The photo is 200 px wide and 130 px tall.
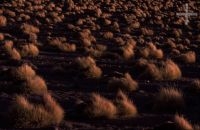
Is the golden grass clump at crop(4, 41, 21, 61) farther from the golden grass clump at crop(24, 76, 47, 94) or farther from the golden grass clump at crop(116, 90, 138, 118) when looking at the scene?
the golden grass clump at crop(116, 90, 138, 118)

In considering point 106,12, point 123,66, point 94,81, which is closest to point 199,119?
point 94,81

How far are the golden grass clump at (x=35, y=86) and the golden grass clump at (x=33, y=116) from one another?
2.70 metres

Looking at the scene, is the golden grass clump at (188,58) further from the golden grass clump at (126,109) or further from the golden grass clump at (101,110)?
the golden grass clump at (101,110)

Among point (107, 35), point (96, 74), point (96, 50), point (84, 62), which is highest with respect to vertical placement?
point (107, 35)

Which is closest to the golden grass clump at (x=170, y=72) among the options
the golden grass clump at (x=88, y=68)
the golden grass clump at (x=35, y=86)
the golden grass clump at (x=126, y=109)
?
the golden grass clump at (x=88, y=68)

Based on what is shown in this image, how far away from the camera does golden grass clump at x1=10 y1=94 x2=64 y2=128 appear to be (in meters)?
10.5

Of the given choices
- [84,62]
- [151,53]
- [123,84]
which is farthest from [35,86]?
[151,53]

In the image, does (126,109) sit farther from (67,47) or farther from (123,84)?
(67,47)

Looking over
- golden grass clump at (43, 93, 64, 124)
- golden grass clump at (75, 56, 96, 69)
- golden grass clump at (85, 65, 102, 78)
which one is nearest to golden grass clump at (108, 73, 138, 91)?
golden grass clump at (85, 65, 102, 78)

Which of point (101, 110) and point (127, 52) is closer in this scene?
point (101, 110)

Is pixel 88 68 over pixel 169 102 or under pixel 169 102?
over

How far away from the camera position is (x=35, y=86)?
551 inches

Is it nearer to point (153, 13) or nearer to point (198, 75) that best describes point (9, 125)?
point (198, 75)

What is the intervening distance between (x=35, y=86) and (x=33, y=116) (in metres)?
3.44
